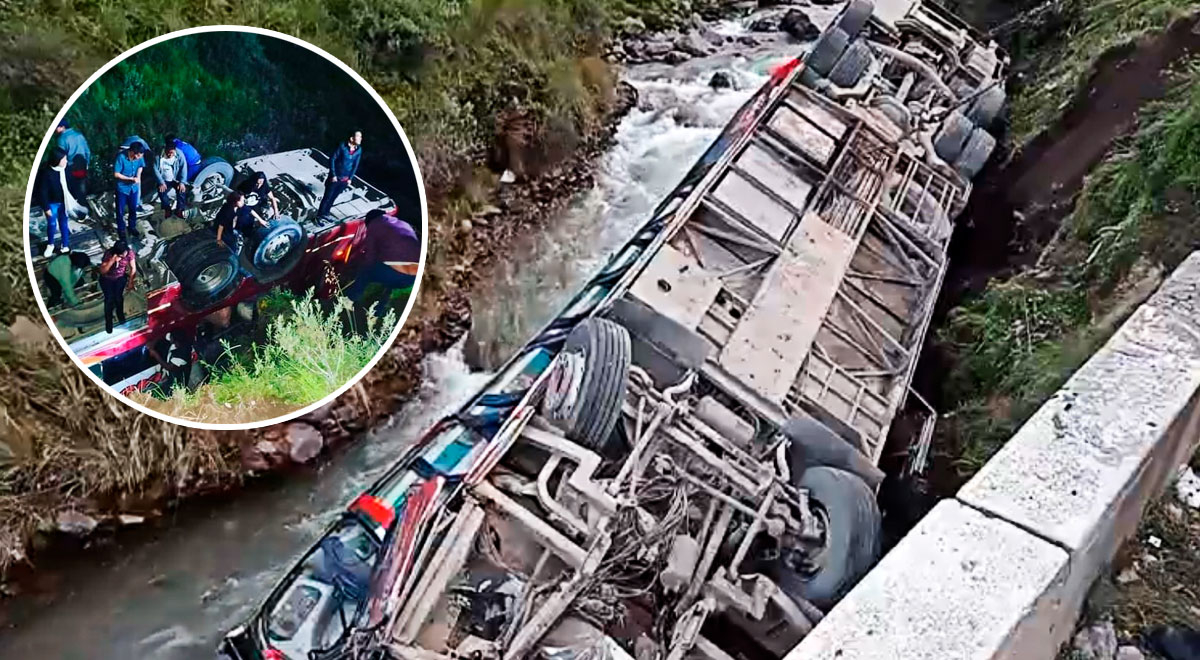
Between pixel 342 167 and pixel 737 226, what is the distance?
322 cm

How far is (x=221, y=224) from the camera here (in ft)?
12.8

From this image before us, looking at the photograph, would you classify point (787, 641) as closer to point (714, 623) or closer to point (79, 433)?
point (714, 623)

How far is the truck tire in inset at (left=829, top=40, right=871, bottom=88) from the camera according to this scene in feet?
26.5

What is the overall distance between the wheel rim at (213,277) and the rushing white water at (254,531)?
2.62 metres

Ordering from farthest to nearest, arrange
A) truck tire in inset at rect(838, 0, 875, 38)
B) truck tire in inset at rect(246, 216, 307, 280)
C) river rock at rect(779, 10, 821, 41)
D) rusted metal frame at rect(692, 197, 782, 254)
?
1. river rock at rect(779, 10, 821, 41)
2. truck tire in inset at rect(838, 0, 875, 38)
3. rusted metal frame at rect(692, 197, 782, 254)
4. truck tire in inset at rect(246, 216, 307, 280)

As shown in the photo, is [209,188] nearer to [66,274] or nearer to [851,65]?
[66,274]

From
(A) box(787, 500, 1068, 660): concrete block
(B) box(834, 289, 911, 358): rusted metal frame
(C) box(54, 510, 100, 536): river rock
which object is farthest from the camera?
(B) box(834, 289, 911, 358): rusted metal frame

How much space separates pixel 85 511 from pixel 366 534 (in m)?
2.39

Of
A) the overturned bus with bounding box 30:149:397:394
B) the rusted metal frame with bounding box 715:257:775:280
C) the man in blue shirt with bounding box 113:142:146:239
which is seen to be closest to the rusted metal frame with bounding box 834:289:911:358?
the rusted metal frame with bounding box 715:257:775:280

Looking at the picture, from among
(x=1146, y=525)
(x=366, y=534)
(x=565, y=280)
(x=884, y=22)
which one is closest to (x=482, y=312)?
(x=565, y=280)

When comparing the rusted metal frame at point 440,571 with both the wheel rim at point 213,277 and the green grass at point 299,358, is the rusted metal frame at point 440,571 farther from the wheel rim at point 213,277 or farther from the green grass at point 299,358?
the wheel rim at point 213,277

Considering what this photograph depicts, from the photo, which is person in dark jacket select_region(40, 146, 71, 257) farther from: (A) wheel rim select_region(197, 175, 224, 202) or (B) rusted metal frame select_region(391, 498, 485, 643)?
(B) rusted metal frame select_region(391, 498, 485, 643)

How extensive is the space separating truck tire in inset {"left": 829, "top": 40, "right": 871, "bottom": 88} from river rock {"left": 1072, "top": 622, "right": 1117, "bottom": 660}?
5909 mm

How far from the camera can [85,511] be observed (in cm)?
600
